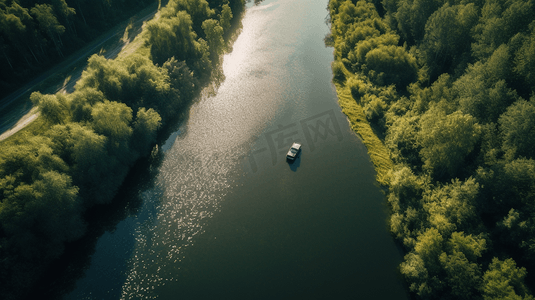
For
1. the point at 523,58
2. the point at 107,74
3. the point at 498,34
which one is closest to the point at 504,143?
the point at 523,58

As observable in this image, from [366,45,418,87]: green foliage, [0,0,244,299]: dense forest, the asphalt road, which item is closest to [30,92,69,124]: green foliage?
[0,0,244,299]: dense forest

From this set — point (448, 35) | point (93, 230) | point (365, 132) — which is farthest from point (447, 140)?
point (93, 230)

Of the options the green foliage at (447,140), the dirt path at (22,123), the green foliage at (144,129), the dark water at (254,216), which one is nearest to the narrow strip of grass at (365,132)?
the dark water at (254,216)

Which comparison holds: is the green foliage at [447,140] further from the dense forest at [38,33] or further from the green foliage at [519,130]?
the dense forest at [38,33]

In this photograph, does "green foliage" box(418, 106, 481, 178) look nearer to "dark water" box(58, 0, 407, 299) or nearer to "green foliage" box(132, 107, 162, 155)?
"dark water" box(58, 0, 407, 299)

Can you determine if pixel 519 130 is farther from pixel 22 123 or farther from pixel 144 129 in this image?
pixel 22 123
